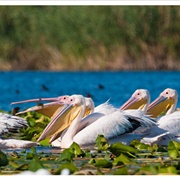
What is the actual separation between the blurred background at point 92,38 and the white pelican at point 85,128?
1755 centimetres

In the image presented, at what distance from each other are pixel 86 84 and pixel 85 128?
14818mm

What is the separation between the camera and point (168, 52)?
25609 millimetres

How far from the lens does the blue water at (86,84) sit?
17875 mm

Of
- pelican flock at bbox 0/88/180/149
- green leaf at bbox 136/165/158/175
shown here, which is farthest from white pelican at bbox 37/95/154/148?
green leaf at bbox 136/165/158/175

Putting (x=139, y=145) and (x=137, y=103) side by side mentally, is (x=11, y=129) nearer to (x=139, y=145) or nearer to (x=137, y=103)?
(x=139, y=145)

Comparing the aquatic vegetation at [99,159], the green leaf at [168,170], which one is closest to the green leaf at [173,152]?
the aquatic vegetation at [99,159]

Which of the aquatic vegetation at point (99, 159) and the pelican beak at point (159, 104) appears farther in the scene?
the pelican beak at point (159, 104)

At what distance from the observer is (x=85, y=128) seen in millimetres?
7832

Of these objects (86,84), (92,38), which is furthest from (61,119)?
(92,38)

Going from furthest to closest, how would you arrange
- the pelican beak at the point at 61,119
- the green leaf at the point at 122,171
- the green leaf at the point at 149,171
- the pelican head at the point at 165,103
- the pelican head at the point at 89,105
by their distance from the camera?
the pelican head at the point at 165,103, the pelican head at the point at 89,105, the pelican beak at the point at 61,119, the green leaf at the point at 122,171, the green leaf at the point at 149,171

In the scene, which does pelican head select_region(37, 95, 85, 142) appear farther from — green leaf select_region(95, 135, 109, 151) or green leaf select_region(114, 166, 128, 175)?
green leaf select_region(114, 166, 128, 175)

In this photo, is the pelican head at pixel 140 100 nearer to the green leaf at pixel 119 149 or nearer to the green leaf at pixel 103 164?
the green leaf at pixel 119 149

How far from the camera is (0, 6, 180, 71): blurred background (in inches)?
1013
